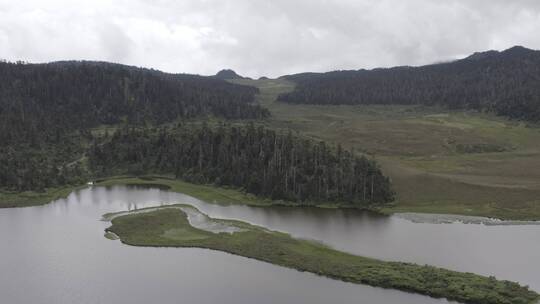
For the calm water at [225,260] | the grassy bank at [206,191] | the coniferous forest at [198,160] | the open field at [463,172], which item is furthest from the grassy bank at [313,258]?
the open field at [463,172]

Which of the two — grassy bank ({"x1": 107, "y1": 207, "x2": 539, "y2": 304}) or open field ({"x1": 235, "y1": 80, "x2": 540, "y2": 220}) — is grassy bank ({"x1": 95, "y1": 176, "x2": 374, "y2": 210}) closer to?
grassy bank ({"x1": 107, "y1": 207, "x2": 539, "y2": 304})

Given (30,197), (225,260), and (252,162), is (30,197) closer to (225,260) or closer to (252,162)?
(252,162)

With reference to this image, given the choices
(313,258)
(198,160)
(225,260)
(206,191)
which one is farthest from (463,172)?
(225,260)

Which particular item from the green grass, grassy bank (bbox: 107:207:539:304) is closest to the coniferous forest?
the green grass

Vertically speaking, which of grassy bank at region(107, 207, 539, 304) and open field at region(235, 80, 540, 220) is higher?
open field at region(235, 80, 540, 220)

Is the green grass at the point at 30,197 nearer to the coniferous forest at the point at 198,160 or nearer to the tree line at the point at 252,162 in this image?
the coniferous forest at the point at 198,160

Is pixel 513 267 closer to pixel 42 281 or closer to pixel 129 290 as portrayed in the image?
pixel 129 290
